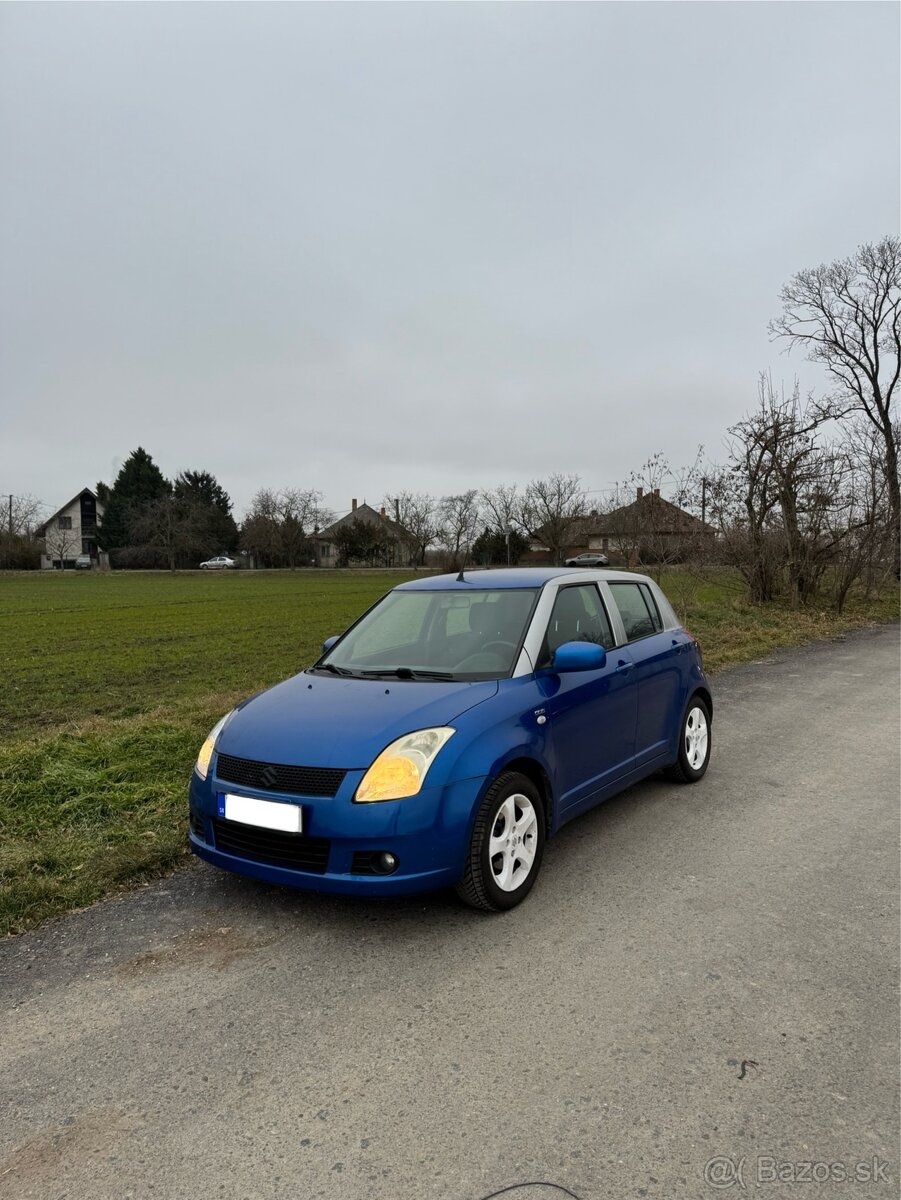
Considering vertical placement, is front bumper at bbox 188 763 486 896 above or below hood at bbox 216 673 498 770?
below

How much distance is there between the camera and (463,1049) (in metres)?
2.69

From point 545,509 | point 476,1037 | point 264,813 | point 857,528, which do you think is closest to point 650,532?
point 857,528

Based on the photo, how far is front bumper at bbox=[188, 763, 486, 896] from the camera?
3.33 m

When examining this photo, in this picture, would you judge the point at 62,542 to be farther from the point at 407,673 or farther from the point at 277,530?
the point at 407,673

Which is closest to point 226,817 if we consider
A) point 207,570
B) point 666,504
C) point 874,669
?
point 874,669

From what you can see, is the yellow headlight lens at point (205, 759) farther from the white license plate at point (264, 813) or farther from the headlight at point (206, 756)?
the white license plate at point (264, 813)

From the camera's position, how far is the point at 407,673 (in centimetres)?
429

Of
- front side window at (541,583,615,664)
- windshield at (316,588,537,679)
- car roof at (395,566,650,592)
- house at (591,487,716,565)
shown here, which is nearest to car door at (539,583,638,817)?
front side window at (541,583,615,664)

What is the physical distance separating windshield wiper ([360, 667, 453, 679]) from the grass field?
1.54 m

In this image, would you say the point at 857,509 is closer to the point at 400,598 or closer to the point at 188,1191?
the point at 400,598

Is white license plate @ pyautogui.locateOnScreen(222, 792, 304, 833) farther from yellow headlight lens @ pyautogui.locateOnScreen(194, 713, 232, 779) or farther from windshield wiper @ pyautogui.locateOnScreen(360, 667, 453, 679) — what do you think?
windshield wiper @ pyautogui.locateOnScreen(360, 667, 453, 679)

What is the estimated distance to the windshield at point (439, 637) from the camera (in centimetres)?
430

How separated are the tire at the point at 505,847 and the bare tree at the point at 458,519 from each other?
251ft

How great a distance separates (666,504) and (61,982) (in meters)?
15.7
